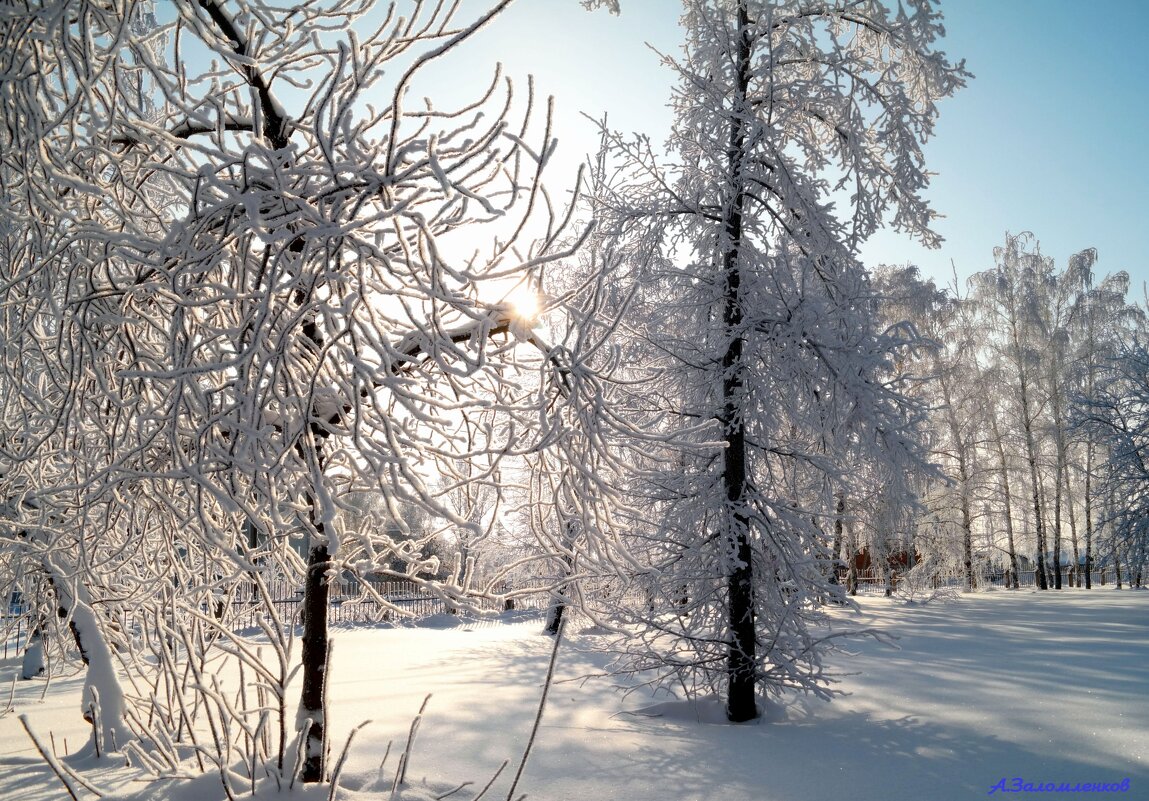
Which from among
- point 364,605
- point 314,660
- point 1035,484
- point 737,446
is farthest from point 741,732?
point 1035,484

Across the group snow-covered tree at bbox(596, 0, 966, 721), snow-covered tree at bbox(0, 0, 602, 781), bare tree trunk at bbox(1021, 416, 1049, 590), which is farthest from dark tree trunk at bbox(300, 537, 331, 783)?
bare tree trunk at bbox(1021, 416, 1049, 590)

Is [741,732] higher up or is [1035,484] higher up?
[1035,484]

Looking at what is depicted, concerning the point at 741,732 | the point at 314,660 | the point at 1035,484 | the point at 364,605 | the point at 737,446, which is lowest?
the point at 364,605

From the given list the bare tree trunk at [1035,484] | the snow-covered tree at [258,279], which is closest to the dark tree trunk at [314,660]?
the snow-covered tree at [258,279]

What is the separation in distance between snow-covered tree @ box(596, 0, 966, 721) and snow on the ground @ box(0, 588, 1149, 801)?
778 millimetres

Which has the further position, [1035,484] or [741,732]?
[1035,484]

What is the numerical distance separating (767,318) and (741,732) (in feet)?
11.7

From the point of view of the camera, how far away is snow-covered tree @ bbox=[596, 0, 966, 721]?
6.05m

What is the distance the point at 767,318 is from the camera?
607 cm

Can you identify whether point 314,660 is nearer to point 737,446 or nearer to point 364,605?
point 737,446

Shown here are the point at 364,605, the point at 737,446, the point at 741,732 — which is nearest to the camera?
the point at 741,732

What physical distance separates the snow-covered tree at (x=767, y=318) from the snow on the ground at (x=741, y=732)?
2.55 ft

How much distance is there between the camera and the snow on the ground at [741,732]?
12.5ft

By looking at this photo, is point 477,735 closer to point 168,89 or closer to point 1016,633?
point 168,89
